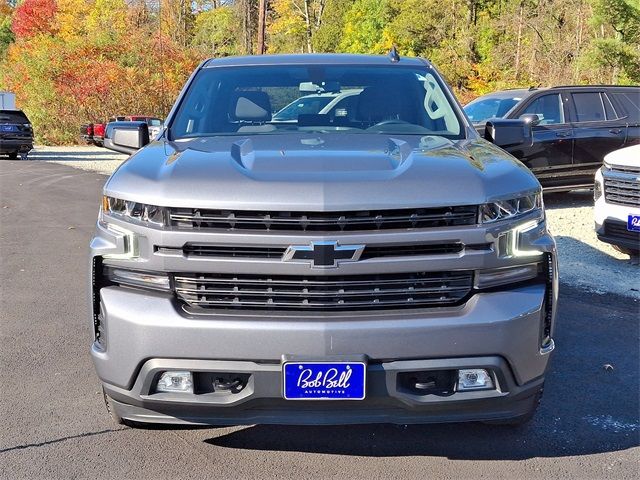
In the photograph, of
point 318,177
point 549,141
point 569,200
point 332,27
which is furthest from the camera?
point 332,27

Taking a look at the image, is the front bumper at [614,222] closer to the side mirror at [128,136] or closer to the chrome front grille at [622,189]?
the chrome front grille at [622,189]

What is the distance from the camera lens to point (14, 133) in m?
23.2

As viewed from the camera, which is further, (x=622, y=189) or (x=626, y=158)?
(x=626, y=158)

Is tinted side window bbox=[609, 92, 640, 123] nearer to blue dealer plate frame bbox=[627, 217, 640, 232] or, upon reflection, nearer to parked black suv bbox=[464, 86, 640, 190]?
parked black suv bbox=[464, 86, 640, 190]

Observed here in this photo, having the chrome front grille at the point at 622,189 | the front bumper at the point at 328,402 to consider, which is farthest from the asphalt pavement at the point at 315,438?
the chrome front grille at the point at 622,189

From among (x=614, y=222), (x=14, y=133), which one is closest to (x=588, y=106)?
(x=614, y=222)

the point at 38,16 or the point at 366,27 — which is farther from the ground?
the point at 38,16

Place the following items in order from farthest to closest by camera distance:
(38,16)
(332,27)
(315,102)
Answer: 1. (332,27)
2. (38,16)
3. (315,102)

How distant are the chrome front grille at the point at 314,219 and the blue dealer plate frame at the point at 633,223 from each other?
4965mm

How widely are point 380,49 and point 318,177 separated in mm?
42903

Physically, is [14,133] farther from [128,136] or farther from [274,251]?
[274,251]

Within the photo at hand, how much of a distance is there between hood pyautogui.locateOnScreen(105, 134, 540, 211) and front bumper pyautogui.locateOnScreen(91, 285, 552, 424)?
0.44 m

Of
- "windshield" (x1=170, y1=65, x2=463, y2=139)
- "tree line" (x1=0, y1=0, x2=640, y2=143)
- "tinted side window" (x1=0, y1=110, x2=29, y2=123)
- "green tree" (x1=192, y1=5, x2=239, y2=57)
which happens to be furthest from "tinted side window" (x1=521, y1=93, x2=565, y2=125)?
"green tree" (x1=192, y1=5, x2=239, y2=57)

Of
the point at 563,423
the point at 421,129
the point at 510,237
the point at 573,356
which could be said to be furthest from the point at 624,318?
the point at 510,237
